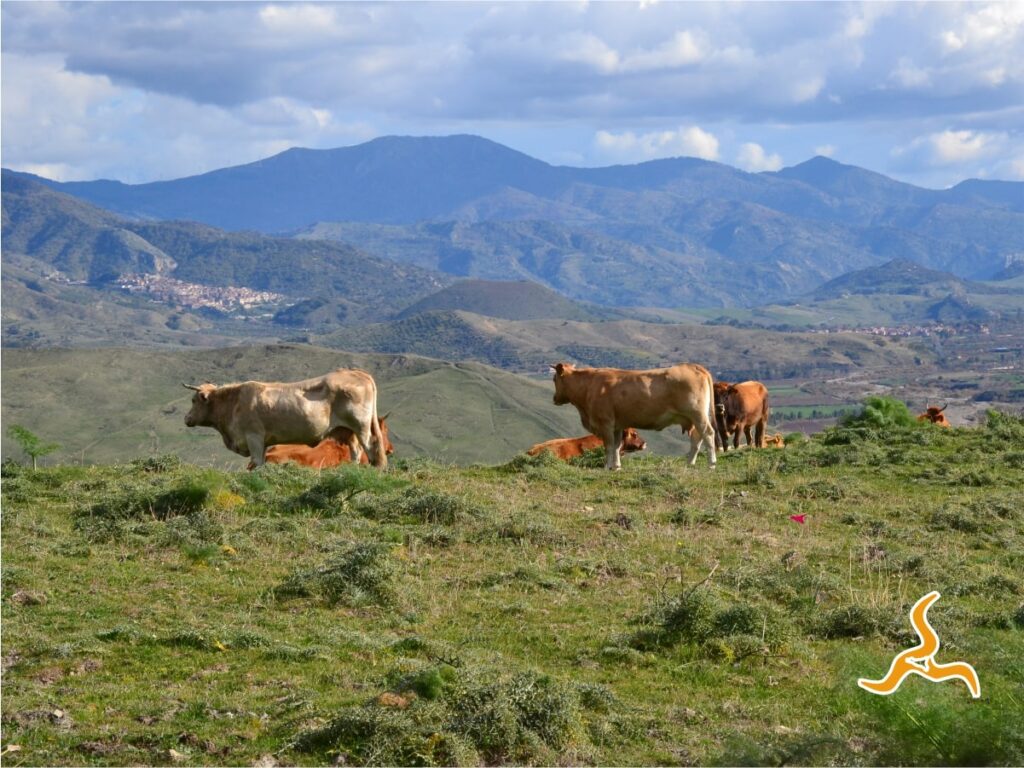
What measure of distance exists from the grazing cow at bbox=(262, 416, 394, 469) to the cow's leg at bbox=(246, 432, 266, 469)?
2.10 feet

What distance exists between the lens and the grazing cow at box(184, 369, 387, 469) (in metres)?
24.1

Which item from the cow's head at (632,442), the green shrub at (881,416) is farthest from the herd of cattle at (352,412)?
the green shrub at (881,416)

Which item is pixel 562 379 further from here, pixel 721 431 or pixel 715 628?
pixel 715 628

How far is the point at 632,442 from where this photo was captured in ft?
99.6

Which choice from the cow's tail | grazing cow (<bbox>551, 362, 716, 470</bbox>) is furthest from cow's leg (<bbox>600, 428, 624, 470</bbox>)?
the cow's tail

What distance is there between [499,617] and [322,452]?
13.2 m

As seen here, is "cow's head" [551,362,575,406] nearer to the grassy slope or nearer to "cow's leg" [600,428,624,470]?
"cow's leg" [600,428,624,470]

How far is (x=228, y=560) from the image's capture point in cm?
1499

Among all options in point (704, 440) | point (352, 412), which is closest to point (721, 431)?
point (704, 440)

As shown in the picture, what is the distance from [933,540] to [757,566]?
3.42 metres

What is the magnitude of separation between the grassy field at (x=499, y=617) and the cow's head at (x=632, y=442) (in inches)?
311

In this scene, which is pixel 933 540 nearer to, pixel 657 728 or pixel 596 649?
pixel 596 649

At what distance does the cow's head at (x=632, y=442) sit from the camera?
29.9m

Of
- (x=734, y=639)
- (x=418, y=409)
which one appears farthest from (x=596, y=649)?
(x=418, y=409)
